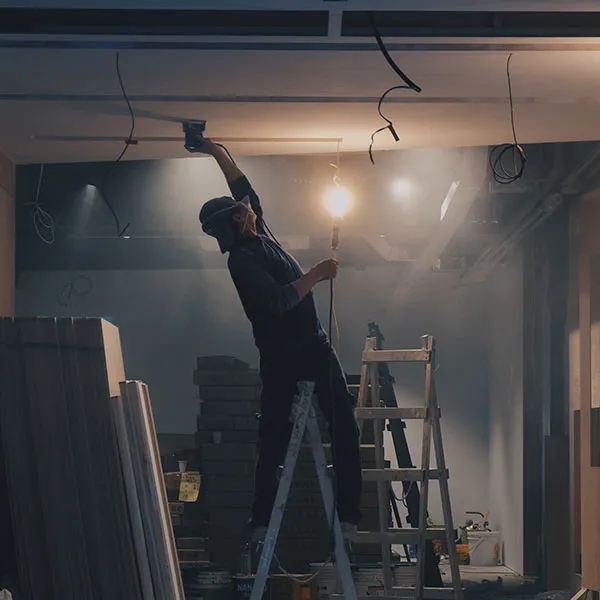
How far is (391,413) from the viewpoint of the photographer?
15.7 ft

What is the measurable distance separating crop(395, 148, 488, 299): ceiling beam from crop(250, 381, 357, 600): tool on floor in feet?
10.2

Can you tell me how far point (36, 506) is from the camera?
3.91 m

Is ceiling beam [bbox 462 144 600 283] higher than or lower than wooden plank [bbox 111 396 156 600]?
higher

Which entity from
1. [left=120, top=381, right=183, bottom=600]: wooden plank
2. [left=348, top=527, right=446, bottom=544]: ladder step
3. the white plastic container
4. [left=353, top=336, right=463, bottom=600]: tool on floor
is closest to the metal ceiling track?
[left=120, top=381, right=183, bottom=600]: wooden plank

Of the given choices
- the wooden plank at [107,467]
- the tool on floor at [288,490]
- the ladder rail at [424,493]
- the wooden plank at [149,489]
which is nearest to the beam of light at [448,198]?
the ladder rail at [424,493]

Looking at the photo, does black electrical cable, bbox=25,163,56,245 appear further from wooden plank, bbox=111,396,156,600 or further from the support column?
wooden plank, bbox=111,396,156,600

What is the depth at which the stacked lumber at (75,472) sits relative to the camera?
383cm

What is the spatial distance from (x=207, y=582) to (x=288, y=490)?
237cm

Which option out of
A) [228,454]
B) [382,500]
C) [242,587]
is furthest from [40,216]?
[382,500]

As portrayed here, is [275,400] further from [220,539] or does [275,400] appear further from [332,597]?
[220,539]

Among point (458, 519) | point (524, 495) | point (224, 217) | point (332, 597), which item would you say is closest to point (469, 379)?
point (458, 519)

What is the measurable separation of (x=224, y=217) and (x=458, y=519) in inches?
252

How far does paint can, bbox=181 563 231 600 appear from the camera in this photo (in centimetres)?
598

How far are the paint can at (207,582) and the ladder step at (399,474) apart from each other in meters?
1.74
